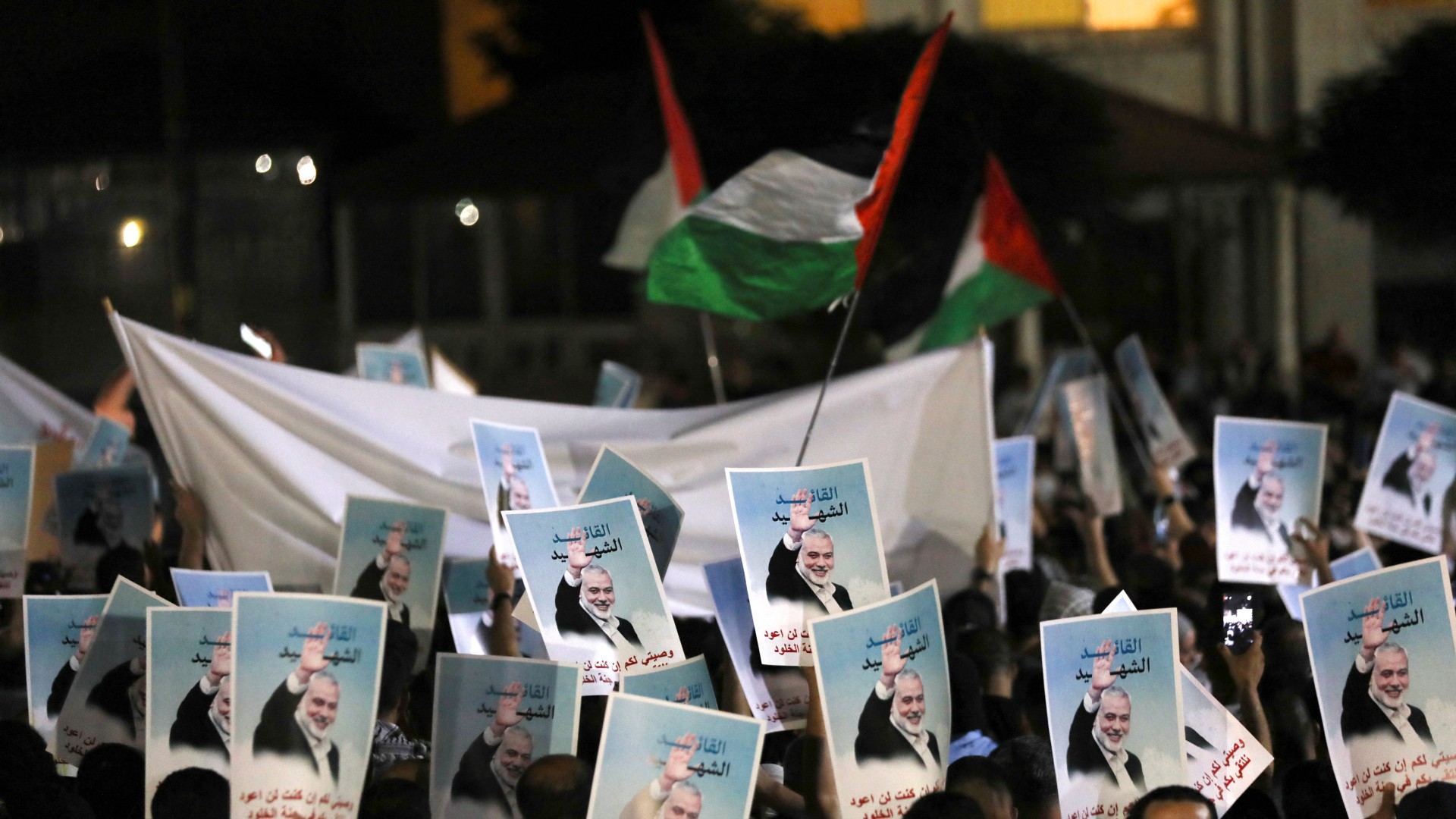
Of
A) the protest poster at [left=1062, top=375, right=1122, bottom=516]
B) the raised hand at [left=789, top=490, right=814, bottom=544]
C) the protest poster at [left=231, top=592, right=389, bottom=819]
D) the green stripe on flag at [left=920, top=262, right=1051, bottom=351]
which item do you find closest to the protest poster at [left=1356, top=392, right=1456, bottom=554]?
the protest poster at [left=1062, top=375, right=1122, bottom=516]

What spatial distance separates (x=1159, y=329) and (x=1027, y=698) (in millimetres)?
14759

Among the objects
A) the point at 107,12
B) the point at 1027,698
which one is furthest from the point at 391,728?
the point at 107,12

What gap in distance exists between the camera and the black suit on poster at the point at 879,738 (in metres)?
3.22

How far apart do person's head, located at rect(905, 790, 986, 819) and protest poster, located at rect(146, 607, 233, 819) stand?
4.52 feet

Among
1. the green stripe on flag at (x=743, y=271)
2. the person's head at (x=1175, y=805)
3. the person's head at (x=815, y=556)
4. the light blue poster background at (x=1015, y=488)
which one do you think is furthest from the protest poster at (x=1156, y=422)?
the person's head at (x=1175, y=805)

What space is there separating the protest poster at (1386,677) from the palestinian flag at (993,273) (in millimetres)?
4490

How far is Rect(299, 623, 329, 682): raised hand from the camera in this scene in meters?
2.96

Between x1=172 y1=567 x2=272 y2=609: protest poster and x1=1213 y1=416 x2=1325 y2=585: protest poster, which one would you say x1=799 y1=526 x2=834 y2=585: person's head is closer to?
x1=172 y1=567 x2=272 y2=609: protest poster

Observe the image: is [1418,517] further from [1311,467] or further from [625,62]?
[625,62]

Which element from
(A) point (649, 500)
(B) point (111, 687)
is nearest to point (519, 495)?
(A) point (649, 500)

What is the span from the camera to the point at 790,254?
623 cm

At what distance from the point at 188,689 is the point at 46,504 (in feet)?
8.84

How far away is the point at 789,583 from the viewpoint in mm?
3740

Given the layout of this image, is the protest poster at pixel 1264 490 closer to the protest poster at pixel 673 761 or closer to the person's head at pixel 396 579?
the person's head at pixel 396 579
